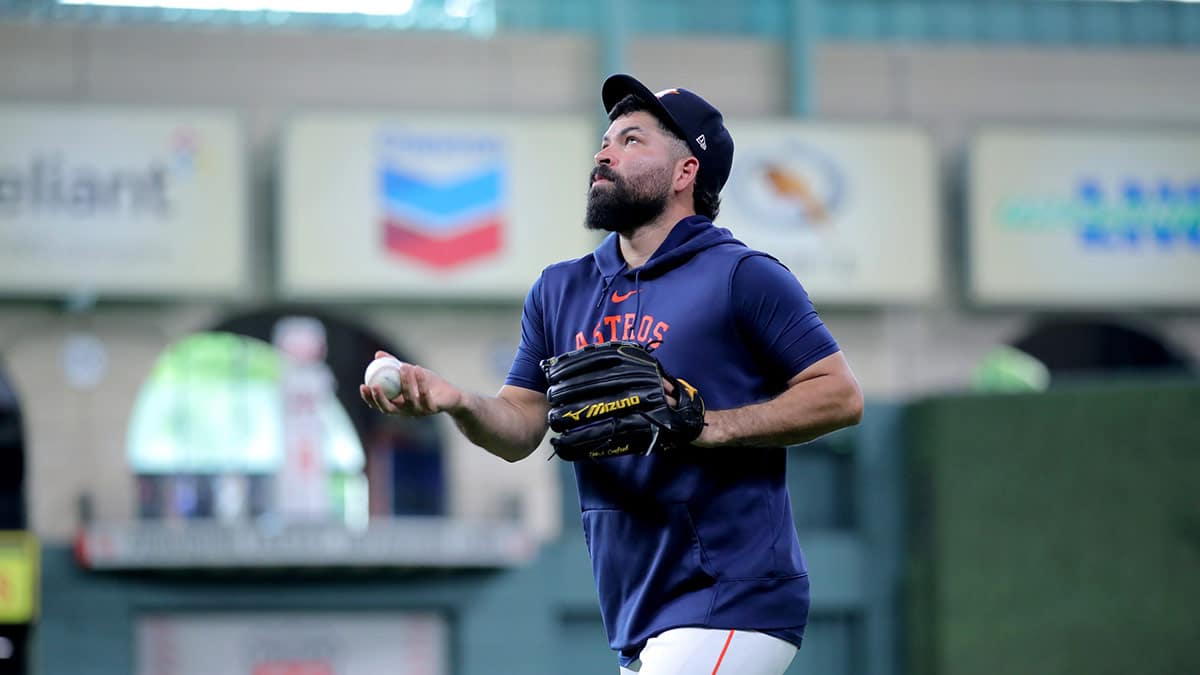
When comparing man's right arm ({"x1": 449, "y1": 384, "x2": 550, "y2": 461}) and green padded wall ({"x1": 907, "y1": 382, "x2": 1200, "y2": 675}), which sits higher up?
man's right arm ({"x1": 449, "y1": 384, "x2": 550, "y2": 461})

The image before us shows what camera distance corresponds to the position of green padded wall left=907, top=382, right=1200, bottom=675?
64.0 ft

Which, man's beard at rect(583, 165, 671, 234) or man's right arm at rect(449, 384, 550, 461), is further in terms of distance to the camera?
man's beard at rect(583, 165, 671, 234)

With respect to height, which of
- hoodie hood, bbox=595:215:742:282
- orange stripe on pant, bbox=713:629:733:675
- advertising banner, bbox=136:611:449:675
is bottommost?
advertising banner, bbox=136:611:449:675

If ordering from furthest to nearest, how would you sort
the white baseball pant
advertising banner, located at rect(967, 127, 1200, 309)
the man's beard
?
advertising banner, located at rect(967, 127, 1200, 309)
the man's beard
the white baseball pant

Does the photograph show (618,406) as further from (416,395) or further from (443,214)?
(443,214)

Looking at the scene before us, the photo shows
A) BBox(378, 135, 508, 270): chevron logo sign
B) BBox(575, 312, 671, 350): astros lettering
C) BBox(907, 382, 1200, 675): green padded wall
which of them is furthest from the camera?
BBox(378, 135, 508, 270): chevron logo sign

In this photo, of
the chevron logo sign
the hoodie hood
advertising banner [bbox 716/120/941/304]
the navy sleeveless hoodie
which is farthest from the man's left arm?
advertising banner [bbox 716/120/941/304]

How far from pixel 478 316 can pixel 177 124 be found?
165 inches

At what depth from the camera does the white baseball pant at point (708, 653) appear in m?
3.70

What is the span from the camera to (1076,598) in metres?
20.1

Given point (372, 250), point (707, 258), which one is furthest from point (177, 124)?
point (707, 258)

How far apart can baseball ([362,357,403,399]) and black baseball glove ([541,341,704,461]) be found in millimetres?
328

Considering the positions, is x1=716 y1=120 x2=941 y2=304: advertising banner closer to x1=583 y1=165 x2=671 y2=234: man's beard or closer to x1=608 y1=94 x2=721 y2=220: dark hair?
Result: x1=608 y1=94 x2=721 y2=220: dark hair

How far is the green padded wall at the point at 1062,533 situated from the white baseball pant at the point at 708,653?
16649 millimetres
